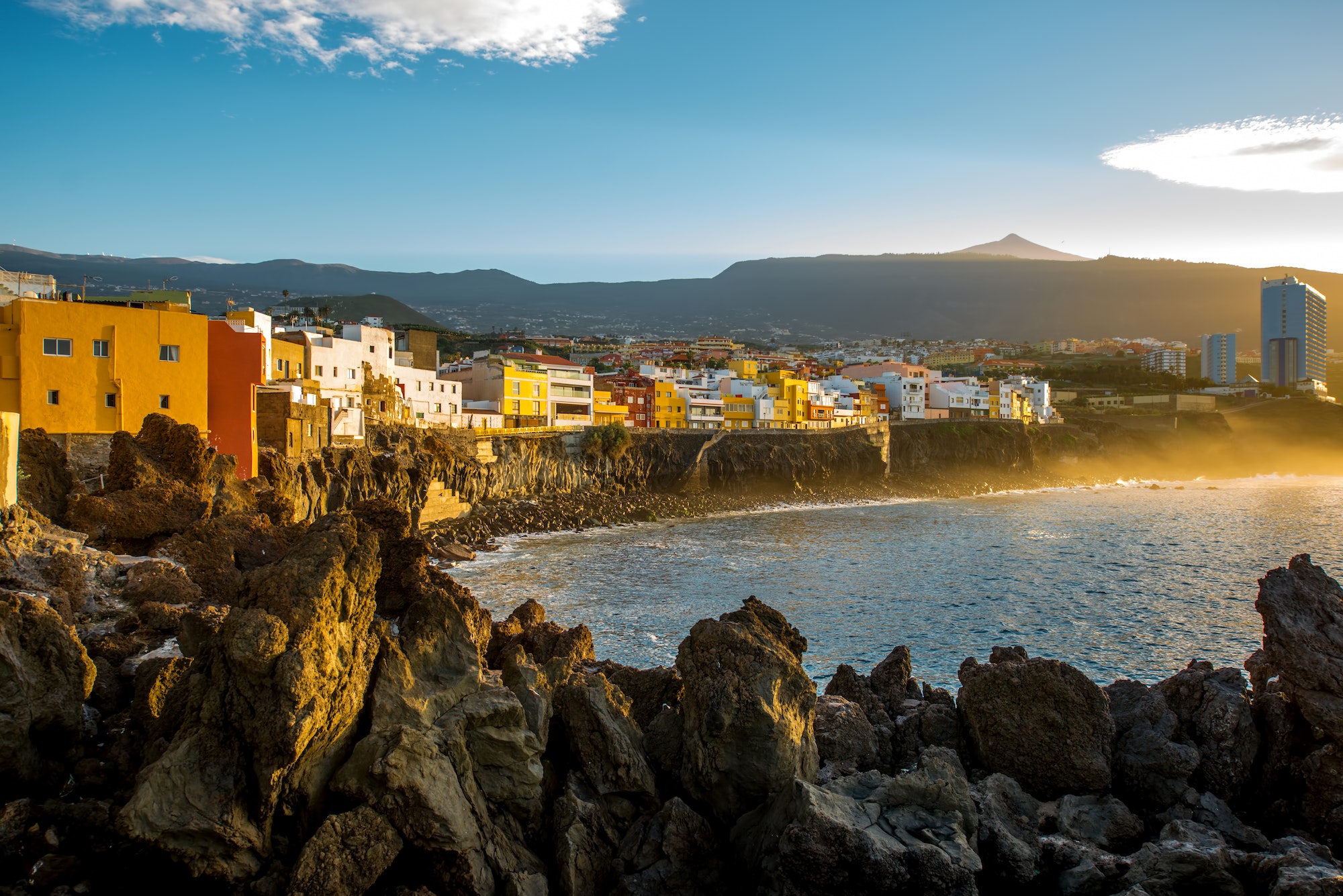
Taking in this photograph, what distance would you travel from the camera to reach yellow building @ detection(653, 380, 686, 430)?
8019 centimetres

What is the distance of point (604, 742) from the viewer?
32.9 ft

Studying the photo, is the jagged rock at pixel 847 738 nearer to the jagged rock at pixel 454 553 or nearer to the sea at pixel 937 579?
the sea at pixel 937 579

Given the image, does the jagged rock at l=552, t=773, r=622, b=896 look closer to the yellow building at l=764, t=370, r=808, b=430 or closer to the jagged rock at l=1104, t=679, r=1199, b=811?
the jagged rock at l=1104, t=679, r=1199, b=811

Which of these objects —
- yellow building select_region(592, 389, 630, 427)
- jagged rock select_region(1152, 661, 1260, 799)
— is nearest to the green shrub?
yellow building select_region(592, 389, 630, 427)

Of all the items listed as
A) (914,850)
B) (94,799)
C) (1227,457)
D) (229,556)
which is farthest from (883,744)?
(1227,457)

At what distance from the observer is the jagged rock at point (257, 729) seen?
25.2 ft

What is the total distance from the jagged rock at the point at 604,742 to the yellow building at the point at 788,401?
74.5m

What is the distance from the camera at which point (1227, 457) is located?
107688 mm

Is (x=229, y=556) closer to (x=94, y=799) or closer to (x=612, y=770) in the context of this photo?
(x=94, y=799)

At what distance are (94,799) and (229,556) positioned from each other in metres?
12.9

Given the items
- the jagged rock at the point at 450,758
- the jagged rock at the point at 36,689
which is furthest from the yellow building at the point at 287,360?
the jagged rock at the point at 450,758

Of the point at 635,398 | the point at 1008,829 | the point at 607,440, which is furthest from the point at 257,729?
the point at 635,398

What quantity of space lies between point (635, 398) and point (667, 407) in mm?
3920

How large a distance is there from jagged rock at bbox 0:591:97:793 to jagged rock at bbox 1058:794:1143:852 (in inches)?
498
